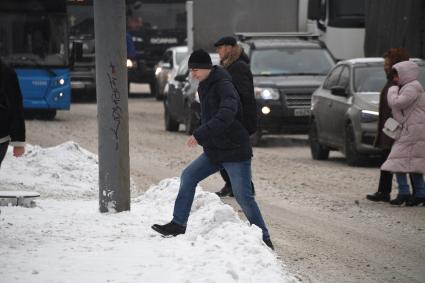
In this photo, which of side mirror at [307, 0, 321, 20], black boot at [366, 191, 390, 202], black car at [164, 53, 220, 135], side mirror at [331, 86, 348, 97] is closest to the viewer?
black boot at [366, 191, 390, 202]

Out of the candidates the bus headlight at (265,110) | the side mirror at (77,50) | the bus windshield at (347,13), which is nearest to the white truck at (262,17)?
the bus windshield at (347,13)

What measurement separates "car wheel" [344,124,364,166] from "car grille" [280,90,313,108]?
359cm

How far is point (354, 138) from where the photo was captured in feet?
60.1

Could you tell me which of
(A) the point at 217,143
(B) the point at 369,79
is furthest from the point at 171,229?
(B) the point at 369,79

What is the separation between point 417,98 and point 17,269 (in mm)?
6518

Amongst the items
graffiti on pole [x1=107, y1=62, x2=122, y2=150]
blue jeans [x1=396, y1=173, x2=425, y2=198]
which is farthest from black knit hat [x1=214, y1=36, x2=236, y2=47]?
blue jeans [x1=396, y1=173, x2=425, y2=198]

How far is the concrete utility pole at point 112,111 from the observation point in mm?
11547

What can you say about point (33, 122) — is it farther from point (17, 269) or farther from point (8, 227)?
point (17, 269)

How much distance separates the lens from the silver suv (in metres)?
18.2

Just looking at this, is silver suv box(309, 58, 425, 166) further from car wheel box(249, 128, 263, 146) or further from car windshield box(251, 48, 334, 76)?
car windshield box(251, 48, 334, 76)

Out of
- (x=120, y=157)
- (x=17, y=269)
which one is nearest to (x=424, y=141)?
(x=120, y=157)

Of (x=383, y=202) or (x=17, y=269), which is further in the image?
(x=383, y=202)

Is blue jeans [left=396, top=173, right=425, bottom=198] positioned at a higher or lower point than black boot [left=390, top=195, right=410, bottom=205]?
higher

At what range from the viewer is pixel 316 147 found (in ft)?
66.4
